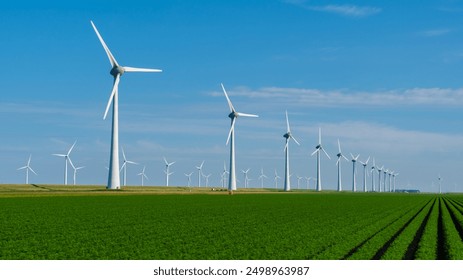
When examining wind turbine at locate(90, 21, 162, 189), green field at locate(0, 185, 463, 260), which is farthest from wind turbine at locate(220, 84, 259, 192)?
green field at locate(0, 185, 463, 260)

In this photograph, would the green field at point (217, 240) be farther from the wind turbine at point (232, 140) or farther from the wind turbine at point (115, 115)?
the wind turbine at point (232, 140)

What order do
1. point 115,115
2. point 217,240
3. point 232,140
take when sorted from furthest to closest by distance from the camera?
point 232,140, point 115,115, point 217,240

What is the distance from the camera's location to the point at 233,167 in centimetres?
13550

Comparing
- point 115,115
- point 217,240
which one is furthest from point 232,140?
point 217,240

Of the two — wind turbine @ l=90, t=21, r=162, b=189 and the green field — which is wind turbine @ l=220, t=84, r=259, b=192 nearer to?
wind turbine @ l=90, t=21, r=162, b=189

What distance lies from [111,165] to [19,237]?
69328 millimetres

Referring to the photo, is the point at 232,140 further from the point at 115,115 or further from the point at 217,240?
the point at 217,240

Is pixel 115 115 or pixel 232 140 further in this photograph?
pixel 232 140

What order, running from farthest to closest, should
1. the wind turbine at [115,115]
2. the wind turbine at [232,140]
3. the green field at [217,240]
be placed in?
the wind turbine at [232,140] < the wind turbine at [115,115] < the green field at [217,240]

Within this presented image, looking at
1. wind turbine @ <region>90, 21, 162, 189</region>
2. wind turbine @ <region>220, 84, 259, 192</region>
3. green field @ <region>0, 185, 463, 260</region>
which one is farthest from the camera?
wind turbine @ <region>220, 84, 259, 192</region>

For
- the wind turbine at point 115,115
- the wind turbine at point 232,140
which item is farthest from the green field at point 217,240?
the wind turbine at point 232,140
